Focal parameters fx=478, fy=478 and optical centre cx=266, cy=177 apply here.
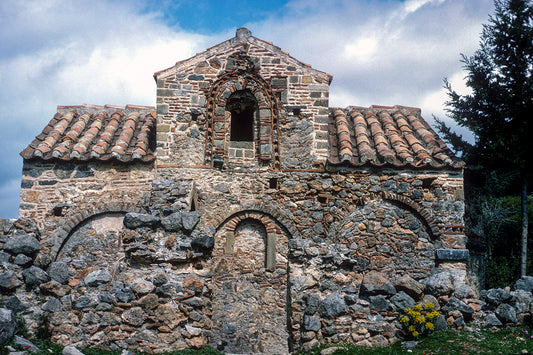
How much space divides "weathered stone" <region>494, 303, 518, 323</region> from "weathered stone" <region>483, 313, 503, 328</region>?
0.11 m

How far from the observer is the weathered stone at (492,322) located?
24.5ft

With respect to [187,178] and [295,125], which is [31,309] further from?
[295,125]

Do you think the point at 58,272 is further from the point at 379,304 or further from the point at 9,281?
the point at 379,304

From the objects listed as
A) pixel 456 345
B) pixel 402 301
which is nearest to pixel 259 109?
pixel 402 301

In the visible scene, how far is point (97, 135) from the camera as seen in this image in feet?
41.5

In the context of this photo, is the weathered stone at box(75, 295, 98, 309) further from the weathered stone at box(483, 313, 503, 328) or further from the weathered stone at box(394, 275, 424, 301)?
the weathered stone at box(483, 313, 503, 328)

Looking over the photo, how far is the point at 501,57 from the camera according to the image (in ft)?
46.3

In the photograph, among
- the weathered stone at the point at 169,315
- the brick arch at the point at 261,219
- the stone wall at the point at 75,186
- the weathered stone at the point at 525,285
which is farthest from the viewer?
the stone wall at the point at 75,186

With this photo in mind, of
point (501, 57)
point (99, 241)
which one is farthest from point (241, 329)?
point (501, 57)

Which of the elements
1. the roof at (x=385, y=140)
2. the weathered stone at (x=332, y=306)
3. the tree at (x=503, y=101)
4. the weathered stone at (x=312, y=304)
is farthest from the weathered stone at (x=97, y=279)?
the tree at (x=503, y=101)

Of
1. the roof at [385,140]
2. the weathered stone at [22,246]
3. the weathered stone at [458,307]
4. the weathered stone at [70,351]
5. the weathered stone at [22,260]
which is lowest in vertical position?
the weathered stone at [70,351]

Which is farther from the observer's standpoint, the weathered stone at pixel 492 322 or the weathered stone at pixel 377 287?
the weathered stone at pixel 377 287

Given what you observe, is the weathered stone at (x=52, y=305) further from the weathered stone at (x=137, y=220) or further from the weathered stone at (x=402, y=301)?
the weathered stone at (x=402, y=301)

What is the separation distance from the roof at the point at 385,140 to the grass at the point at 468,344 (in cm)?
464
